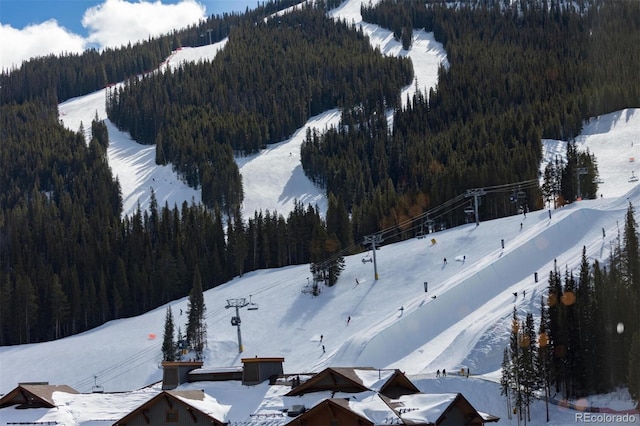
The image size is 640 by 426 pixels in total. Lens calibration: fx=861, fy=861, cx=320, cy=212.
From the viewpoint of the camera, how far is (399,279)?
249 ft

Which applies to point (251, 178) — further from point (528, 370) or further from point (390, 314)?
point (528, 370)

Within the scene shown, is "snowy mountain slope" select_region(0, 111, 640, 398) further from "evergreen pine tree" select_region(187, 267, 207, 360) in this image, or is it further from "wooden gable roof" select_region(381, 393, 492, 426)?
"wooden gable roof" select_region(381, 393, 492, 426)

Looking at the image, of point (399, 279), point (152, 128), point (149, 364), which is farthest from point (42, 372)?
point (152, 128)

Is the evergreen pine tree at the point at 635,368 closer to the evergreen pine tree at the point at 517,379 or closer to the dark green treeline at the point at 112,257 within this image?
the evergreen pine tree at the point at 517,379

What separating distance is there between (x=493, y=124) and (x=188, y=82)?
84482mm

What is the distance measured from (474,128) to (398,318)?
3253 inches

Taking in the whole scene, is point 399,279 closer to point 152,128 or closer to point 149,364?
point 149,364

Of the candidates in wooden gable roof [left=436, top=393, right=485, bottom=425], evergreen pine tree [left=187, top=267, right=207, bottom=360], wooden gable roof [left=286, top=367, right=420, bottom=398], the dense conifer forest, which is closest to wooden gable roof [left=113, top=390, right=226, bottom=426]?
wooden gable roof [left=286, top=367, right=420, bottom=398]

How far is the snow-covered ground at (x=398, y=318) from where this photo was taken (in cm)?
5712

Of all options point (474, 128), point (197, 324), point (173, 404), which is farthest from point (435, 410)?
point (474, 128)

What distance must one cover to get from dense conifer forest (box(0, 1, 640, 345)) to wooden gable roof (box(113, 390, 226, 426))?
4531cm

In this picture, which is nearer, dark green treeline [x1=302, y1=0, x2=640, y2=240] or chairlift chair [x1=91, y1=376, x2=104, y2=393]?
chairlift chair [x1=91, y1=376, x2=104, y2=393]

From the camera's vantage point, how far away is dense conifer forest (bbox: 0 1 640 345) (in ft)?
333

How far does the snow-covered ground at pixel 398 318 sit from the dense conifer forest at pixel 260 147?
6.78 m
